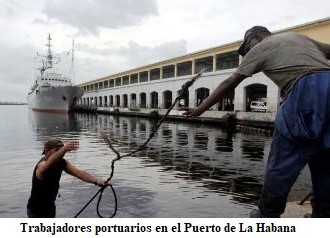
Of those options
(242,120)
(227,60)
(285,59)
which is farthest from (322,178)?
(227,60)

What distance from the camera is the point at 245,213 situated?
746 cm

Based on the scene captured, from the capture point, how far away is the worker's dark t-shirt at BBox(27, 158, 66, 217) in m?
4.63

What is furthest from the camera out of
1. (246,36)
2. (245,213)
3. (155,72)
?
(155,72)

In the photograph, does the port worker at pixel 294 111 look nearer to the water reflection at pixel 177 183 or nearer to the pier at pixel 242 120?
the water reflection at pixel 177 183

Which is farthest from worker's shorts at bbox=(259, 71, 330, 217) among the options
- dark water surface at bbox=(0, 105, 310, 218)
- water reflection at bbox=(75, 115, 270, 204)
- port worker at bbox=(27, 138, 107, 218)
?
water reflection at bbox=(75, 115, 270, 204)

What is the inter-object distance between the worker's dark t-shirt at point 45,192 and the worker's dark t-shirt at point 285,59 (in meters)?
2.71

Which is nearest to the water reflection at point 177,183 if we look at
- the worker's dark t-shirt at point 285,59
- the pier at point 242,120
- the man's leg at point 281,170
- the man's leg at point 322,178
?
the man's leg at point 322,178

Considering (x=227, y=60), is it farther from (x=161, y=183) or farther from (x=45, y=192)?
(x=45, y=192)

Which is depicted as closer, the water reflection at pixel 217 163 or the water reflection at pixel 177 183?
the water reflection at pixel 177 183

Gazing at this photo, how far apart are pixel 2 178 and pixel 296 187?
861 cm

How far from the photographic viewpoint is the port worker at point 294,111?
3.04 m

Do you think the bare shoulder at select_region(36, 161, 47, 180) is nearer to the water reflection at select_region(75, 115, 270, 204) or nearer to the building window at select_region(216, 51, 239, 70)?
the water reflection at select_region(75, 115, 270, 204)
